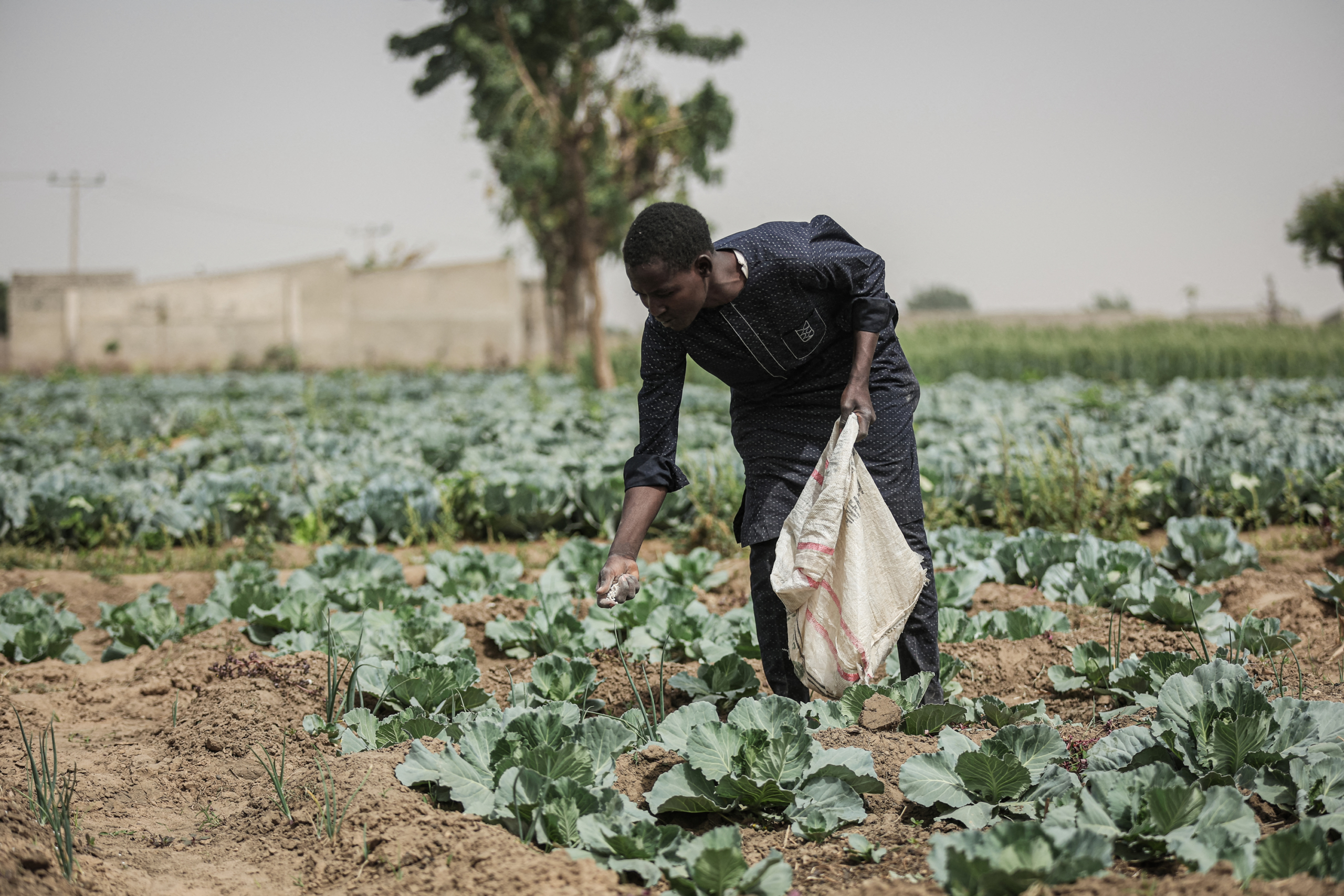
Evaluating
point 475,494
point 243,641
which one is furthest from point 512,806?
point 475,494

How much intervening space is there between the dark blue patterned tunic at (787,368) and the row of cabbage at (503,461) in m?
2.51

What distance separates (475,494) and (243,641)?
219cm

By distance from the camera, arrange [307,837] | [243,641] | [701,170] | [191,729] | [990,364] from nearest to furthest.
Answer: [307,837] < [191,729] < [243,641] < [990,364] < [701,170]

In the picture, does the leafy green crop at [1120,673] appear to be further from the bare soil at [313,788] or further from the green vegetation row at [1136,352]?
the green vegetation row at [1136,352]

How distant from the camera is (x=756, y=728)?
6.78 feet

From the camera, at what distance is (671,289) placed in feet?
6.91

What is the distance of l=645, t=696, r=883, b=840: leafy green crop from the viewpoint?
1938 mm

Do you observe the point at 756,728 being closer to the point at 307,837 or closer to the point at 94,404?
the point at 307,837

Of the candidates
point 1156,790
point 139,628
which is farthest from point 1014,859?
point 139,628

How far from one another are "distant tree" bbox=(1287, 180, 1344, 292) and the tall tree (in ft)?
63.9

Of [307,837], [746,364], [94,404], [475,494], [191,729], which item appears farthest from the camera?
[94,404]

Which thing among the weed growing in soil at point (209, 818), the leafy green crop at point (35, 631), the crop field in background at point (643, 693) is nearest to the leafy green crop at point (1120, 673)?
the crop field in background at point (643, 693)

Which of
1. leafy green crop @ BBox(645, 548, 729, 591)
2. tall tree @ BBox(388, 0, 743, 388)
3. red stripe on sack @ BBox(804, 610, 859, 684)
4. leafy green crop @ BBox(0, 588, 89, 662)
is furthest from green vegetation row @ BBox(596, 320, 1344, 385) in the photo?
red stripe on sack @ BBox(804, 610, 859, 684)

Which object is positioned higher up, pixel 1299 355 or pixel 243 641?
pixel 1299 355
